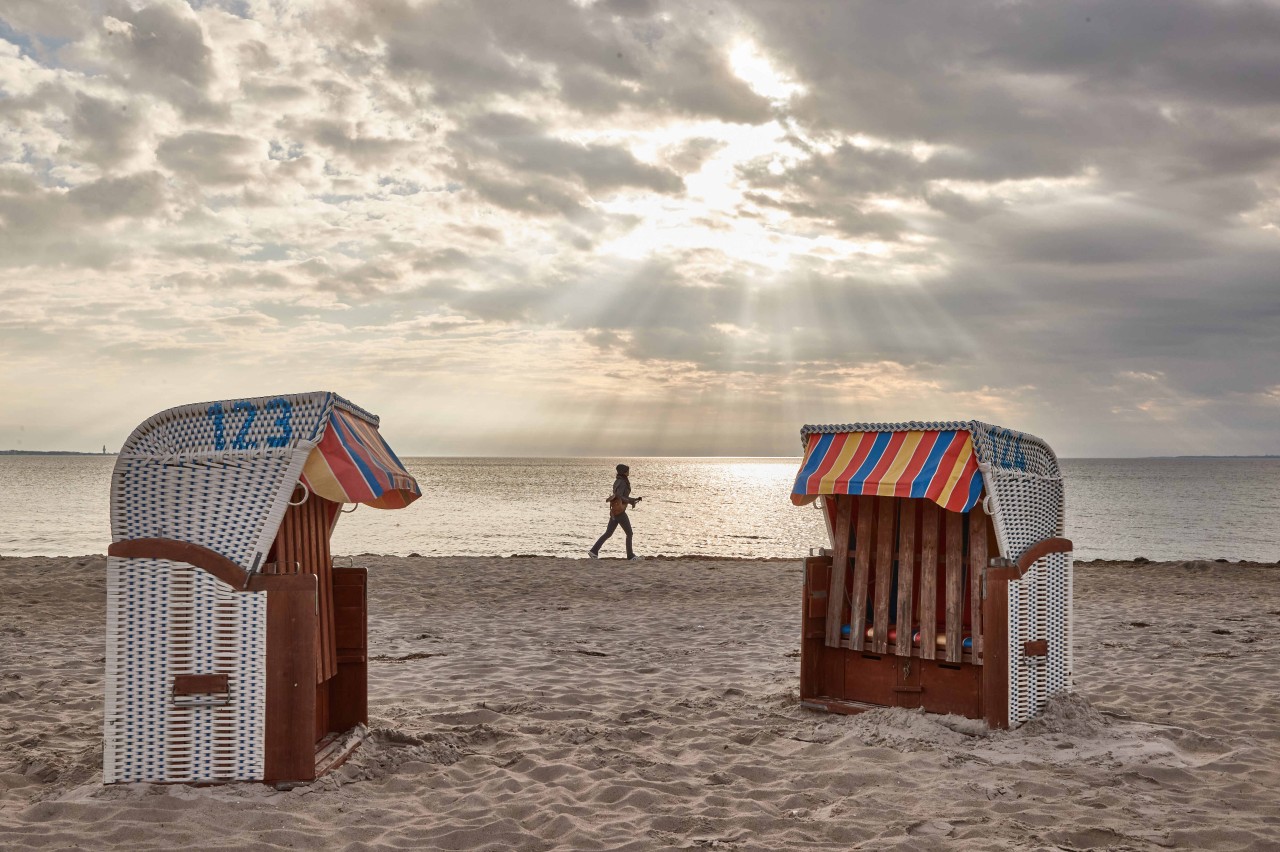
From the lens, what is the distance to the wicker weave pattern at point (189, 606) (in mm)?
4746

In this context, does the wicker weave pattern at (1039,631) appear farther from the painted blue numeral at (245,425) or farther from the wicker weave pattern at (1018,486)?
the painted blue numeral at (245,425)

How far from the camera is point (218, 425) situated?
4.97m

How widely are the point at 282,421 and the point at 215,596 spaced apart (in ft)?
3.17

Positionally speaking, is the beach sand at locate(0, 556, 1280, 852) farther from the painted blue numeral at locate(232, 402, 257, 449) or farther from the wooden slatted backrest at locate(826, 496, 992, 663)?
the painted blue numeral at locate(232, 402, 257, 449)

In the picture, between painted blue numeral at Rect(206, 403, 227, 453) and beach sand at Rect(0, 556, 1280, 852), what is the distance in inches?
69.8

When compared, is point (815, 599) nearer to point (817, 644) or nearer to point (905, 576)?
point (817, 644)

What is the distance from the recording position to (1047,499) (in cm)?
658

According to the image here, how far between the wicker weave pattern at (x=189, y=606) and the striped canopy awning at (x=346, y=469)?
14 centimetres

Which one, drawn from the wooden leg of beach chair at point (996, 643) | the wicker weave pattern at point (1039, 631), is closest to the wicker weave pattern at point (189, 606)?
the wooden leg of beach chair at point (996, 643)

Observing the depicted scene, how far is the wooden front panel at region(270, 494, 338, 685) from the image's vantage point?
5.16m

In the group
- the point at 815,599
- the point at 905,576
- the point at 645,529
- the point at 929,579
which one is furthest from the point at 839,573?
the point at 645,529

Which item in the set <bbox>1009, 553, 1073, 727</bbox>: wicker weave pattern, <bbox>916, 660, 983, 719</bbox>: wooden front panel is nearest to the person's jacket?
<bbox>916, 660, 983, 719</bbox>: wooden front panel

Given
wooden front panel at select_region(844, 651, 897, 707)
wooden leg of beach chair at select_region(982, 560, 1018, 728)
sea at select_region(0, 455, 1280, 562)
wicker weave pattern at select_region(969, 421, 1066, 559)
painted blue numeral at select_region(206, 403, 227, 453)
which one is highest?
painted blue numeral at select_region(206, 403, 227, 453)

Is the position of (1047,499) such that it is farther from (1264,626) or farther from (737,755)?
(1264,626)
